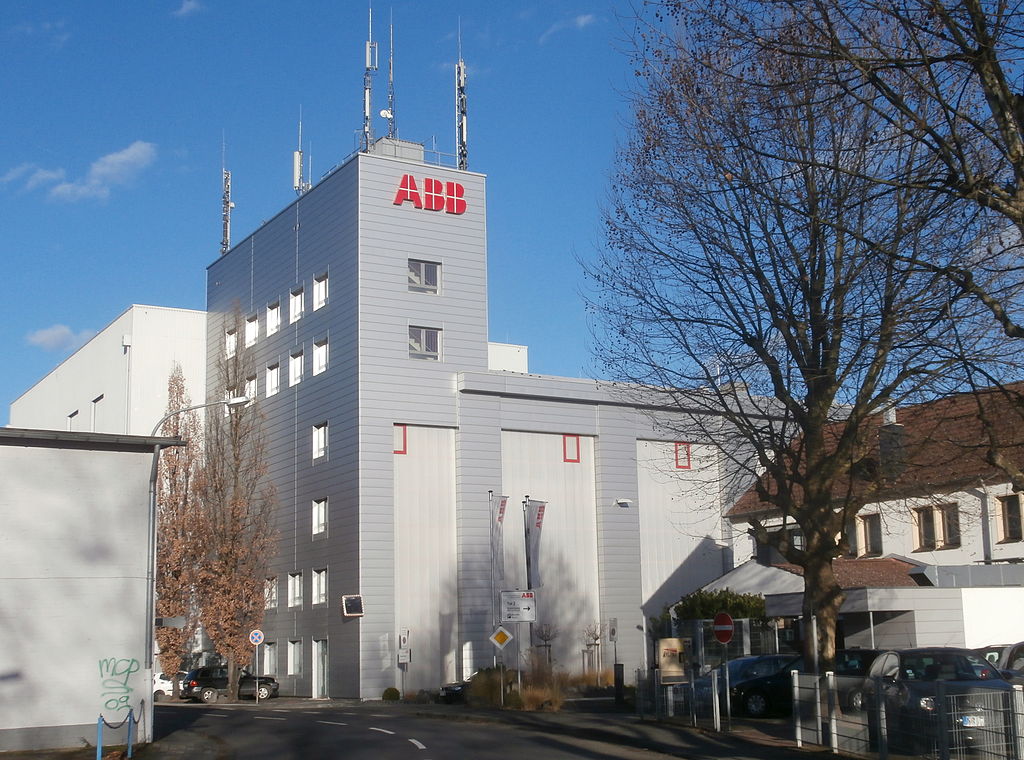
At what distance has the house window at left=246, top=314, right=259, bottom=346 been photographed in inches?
2172

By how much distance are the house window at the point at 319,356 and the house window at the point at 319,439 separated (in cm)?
231

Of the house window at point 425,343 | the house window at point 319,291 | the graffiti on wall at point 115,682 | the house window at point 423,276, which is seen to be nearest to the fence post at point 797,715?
the graffiti on wall at point 115,682

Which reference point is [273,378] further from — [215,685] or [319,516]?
[215,685]

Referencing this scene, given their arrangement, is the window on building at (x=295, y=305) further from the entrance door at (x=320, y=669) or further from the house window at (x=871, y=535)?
the house window at (x=871, y=535)

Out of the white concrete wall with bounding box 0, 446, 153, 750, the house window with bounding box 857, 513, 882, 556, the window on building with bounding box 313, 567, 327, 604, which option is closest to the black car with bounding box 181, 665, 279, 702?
the window on building with bounding box 313, 567, 327, 604

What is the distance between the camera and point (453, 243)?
159 feet

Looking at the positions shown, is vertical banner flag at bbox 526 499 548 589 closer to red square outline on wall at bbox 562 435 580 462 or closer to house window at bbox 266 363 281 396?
red square outline on wall at bbox 562 435 580 462

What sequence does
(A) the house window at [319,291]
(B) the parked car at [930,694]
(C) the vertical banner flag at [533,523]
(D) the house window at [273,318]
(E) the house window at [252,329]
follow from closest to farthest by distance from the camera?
(B) the parked car at [930,694] < (C) the vertical banner flag at [533,523] < (A) the house window at [319,291] < (D) the house window at [273,318] < (E) the house window at [252,329]

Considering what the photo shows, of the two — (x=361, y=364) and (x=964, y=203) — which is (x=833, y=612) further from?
(x=361, y=364)

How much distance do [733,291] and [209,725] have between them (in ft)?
58.6

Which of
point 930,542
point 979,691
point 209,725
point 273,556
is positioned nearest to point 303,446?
point 273,556

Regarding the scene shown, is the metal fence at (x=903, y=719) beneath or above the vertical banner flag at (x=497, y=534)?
beneath

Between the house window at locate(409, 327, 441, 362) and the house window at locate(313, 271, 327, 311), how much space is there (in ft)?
15.3

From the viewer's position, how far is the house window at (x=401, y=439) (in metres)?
45.7
